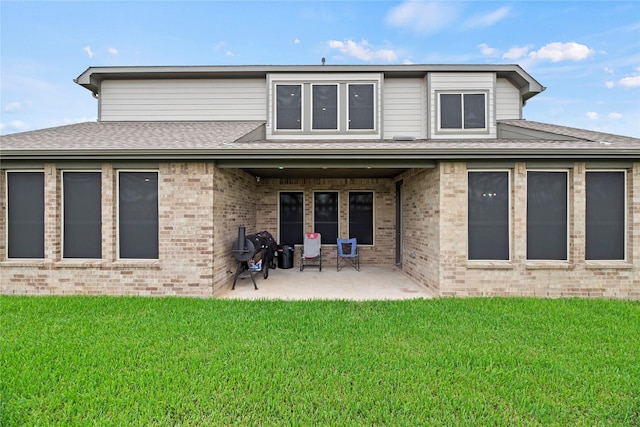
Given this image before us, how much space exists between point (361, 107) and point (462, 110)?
3089mm

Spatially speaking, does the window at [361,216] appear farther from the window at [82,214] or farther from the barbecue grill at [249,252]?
the window at [82,214]

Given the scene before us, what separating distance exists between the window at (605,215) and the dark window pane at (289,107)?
721 centimetres

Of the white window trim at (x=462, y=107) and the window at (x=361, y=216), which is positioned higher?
the white window trim at (x=462, y=107)

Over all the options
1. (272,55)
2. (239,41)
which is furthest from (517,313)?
(239,41)

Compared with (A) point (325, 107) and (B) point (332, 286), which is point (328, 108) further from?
(B) point (332, 286)

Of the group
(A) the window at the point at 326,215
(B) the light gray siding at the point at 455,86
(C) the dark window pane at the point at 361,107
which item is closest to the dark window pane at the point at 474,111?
(B) the light gray siding at the point at 455,86

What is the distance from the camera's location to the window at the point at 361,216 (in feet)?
31.7

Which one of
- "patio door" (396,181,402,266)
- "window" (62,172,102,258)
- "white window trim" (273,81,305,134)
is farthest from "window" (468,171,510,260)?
"window" (62,172,102,258)

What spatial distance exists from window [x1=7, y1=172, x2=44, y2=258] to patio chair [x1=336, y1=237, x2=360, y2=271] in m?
6.88

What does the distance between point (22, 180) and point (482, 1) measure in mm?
14543

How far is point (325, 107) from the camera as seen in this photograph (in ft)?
29.7

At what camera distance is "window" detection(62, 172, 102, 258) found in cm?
599

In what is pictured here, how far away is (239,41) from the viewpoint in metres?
12.1

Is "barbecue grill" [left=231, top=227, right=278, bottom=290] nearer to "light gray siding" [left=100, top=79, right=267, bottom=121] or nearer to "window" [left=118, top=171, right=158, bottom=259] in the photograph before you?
"window" [left=118, top=171, right=158, bottom=259]
